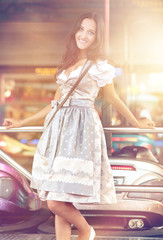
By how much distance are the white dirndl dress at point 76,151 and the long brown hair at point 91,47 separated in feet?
0.23

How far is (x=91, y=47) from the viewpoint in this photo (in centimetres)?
308

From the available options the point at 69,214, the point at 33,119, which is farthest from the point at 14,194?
the point at 69,214

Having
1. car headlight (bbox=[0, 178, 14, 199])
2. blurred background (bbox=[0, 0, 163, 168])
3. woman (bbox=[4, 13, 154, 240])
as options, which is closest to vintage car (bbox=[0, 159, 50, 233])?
car headlight (bbox=[0, 178, 14, 199])

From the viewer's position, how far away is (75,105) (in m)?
3.03

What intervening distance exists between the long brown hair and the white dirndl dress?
0.23 ft

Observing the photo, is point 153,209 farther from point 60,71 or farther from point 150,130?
point 60,71

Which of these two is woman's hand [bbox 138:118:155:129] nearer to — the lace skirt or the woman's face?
the lace skirt

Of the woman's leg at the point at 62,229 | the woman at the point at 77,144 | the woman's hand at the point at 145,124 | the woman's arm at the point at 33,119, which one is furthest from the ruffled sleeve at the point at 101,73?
the woman's leg at the point at 62,229

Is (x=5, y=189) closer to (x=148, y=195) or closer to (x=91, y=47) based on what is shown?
(x=148, y=195)

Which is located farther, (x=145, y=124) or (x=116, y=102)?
(x=145, y=124)

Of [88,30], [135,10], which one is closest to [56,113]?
[88,30]

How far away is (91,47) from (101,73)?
192 millimetres

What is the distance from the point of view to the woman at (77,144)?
2.92m

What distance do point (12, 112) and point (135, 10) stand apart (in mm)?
4080
